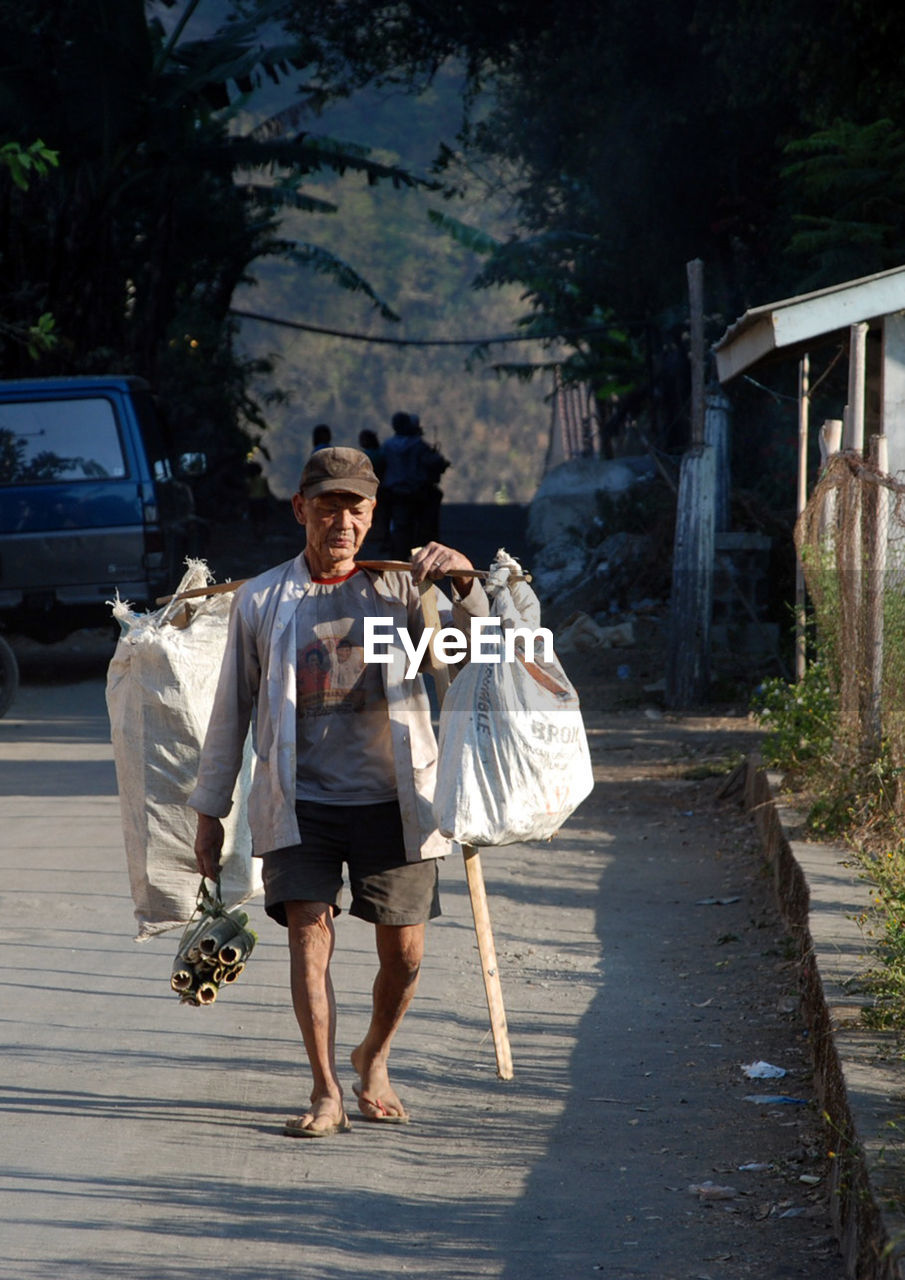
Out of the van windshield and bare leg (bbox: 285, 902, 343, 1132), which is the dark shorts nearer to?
bare leg (bbox: 285, 902, 343, 1132)

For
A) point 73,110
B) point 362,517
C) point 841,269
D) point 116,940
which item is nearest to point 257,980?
point 116,940

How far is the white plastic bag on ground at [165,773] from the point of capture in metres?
4.74

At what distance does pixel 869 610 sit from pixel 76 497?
7.89 m

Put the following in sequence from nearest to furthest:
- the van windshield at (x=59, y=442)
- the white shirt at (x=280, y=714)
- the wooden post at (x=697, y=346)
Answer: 1. the white shirt at (x=280, y=714)
2. the wooden post at (x=697, y=346)
3. the van windshield at (x=59, y=442)

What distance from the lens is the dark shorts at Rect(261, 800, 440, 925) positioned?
14.2 ft

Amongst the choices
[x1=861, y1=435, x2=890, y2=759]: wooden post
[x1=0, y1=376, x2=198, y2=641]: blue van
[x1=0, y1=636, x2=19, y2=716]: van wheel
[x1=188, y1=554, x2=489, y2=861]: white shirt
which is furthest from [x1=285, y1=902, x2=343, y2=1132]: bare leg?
[x1=0, y1=376, x2=198, y2=641]: blue van

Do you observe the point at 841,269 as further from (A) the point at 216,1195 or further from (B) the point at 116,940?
(A) the point at 216,1195

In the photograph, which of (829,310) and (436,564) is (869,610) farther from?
(436,564)

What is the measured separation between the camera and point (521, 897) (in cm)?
755

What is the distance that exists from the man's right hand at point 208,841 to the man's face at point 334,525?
0.72 m

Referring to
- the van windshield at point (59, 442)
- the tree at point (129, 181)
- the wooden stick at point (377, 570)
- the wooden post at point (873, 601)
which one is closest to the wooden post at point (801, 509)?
the wooden post at point (873, 601)

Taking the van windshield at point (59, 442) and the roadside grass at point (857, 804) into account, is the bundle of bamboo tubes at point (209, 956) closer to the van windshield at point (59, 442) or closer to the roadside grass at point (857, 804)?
the roadside grass at point (857, 804)

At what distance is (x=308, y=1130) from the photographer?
14.3 ft

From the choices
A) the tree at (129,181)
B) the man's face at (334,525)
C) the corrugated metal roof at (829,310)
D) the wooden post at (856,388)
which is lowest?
the man's face at (334,525)
